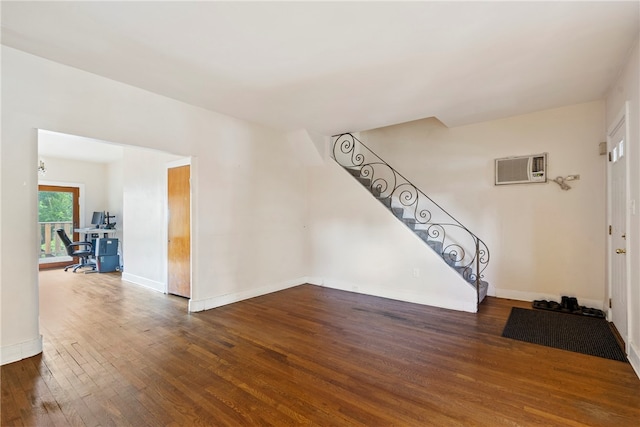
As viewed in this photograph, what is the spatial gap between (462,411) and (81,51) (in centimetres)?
418

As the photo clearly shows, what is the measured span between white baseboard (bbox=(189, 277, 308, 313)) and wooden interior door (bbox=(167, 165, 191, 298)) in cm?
69

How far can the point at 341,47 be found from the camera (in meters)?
2.50

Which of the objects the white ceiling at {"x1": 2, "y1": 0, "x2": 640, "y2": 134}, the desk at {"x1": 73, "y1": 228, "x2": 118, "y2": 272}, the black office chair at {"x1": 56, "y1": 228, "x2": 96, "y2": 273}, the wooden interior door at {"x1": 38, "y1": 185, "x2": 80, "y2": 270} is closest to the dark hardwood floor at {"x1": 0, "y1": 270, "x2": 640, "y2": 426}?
the white ceiling at {"x1": 2, "y1": 0, "x2": 640, "y2": 134}

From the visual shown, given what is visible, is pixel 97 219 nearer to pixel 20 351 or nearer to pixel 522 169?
pixel 20 351

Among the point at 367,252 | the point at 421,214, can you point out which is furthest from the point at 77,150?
the point at 421,214

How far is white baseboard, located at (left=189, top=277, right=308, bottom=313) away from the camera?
3962 mm

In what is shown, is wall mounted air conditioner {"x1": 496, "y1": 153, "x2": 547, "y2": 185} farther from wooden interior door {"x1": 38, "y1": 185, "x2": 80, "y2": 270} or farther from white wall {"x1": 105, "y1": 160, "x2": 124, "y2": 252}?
wooden interior door {"x1": 38, "y1": 185, "x2": 80, "y2": 270}

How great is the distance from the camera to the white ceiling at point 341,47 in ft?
6.77

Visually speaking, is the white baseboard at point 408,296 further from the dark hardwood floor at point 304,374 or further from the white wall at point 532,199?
the white wall at point 532,199

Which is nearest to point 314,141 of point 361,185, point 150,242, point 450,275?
point 361,185

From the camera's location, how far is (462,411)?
6.40 ft

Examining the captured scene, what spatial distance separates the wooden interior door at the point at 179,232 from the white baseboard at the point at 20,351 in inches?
75.3

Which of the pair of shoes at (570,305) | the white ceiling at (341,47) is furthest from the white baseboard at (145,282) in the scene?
the pair of shoes at (570,305)

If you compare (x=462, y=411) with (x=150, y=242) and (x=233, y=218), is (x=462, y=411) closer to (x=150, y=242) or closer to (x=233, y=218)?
(x=233, y=218)
